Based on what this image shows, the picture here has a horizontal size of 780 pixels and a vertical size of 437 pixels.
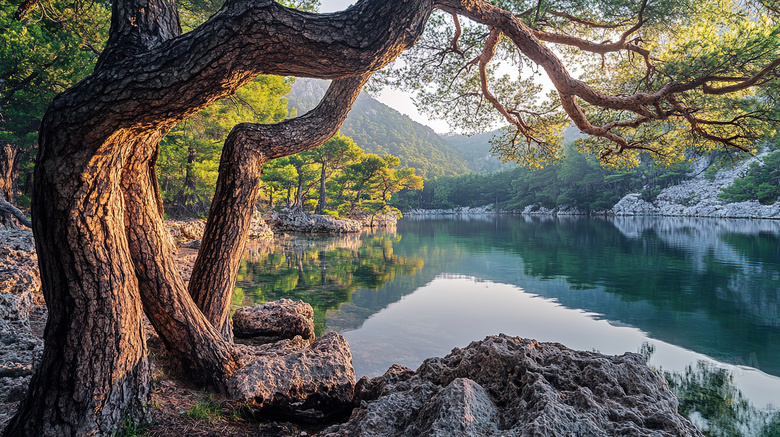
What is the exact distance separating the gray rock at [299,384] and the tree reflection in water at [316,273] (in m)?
2.37

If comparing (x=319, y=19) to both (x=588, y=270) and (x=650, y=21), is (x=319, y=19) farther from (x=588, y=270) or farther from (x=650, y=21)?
(x=588, y=270)

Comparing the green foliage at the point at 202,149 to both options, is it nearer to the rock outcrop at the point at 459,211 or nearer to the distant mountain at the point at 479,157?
the rock outcrop at the point at 459,211

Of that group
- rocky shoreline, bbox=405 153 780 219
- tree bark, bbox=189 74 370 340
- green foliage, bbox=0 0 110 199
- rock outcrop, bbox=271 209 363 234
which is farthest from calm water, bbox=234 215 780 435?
rocky shoreline, bbox=405 153 780 219

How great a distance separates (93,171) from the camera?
1.83 metres

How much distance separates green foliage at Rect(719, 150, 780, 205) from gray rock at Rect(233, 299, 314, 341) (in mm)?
44096

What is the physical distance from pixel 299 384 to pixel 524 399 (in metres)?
1.51

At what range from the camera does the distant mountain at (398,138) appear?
299 feet

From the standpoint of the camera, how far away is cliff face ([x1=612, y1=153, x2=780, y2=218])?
36.5 metres

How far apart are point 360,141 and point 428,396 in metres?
90.3

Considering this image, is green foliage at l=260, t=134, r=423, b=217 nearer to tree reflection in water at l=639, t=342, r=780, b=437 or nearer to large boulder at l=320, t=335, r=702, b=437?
tree reflection in water at l=639, t=342, r=780, b=437

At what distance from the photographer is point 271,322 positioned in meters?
4.47

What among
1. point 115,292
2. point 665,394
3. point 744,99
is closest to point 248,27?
point 115,292

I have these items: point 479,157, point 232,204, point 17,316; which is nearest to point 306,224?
point 17,316

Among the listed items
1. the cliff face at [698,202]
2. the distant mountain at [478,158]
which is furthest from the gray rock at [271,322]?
the distant mountain at [478,158]
